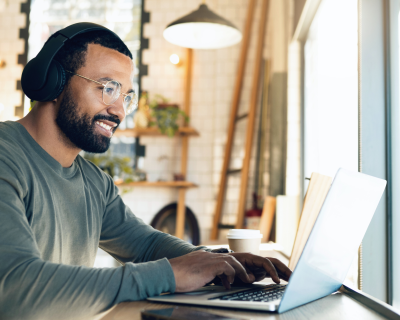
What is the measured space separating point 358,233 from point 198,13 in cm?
218

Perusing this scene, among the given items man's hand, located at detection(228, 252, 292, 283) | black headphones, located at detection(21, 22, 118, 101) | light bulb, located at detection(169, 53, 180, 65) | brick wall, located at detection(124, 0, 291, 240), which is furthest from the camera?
→ light bulb, located at detection(169, 53, 180, 65)

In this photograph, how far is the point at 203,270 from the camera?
0.92 m

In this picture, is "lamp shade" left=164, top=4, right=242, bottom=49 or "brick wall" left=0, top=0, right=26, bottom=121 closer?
"lamp shade" left=164, top=4, right=242, bottom=49

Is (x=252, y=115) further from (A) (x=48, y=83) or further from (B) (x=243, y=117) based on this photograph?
(A) (x=48, y=83)

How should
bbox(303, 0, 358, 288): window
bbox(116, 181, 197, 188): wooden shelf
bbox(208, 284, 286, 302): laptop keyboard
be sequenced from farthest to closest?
bbox(116, 181, 197, 188): wooden shelf
bbox(303, 0, 358, 288): window
bbox(208, 284, 286, 302): laptop keyboard

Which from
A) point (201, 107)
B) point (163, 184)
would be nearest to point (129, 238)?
point (163, 184)

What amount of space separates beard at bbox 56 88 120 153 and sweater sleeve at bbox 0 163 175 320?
504 mm

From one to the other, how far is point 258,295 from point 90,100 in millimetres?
846

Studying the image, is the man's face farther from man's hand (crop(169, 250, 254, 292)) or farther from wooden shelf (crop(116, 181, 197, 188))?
wooden shelf (crop(116, 181, 197, 188))

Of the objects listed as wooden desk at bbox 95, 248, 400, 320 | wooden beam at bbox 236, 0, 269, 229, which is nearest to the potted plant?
wooden beam at bbox 236, 0, 269, 229

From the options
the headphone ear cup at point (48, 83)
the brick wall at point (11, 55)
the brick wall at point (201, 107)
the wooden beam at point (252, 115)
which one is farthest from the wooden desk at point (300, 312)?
the brick wall at point (11, 55)

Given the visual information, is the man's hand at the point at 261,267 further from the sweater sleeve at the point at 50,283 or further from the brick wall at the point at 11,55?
the brick wall at the point at 11,55

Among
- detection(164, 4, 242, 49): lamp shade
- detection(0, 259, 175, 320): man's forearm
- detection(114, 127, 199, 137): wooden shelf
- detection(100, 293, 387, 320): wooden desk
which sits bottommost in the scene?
detection(100, 293, 387, 320): wooden desk

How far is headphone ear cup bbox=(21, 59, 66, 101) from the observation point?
1276 mm
